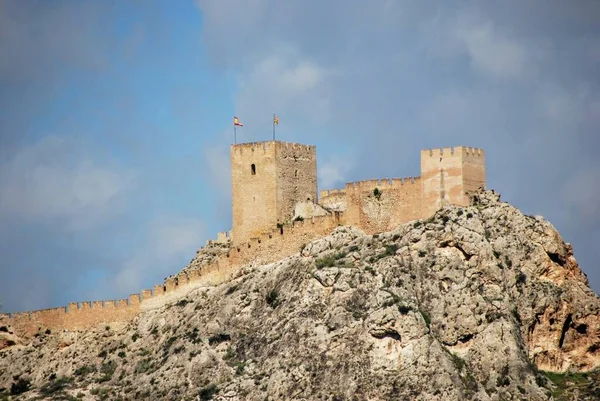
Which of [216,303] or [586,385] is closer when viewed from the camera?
[586,385]

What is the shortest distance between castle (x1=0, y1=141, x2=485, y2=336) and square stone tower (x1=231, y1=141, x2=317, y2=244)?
0.05 m

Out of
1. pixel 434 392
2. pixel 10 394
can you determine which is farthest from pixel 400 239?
pixel 10 394

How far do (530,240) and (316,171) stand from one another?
14984 millimetres

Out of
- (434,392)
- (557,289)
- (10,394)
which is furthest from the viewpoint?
(10,394)

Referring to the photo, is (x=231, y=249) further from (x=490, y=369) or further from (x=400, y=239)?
(x=490, y=369)

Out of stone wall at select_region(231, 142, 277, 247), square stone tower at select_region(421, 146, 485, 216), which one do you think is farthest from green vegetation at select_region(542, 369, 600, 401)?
stone wall at select_region(231, 142, 277, 247)

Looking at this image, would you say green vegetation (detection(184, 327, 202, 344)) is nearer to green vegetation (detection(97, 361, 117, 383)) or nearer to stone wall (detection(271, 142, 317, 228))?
green vegetation (detection(97, 361, 117, 383))

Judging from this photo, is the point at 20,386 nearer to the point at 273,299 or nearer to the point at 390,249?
the point at 273,299

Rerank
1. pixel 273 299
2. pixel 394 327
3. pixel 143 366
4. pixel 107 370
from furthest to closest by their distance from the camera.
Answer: pixel 107 370 < pixel 143 366 < pixel 273 299 < pixel 394 327

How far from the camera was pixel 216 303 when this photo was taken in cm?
9981

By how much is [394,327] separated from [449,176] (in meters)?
9.93

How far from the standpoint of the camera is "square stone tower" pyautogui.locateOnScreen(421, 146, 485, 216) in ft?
318

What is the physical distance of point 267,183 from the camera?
10381 cm

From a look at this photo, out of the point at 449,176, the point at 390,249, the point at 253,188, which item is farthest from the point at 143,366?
the point at 449,176
